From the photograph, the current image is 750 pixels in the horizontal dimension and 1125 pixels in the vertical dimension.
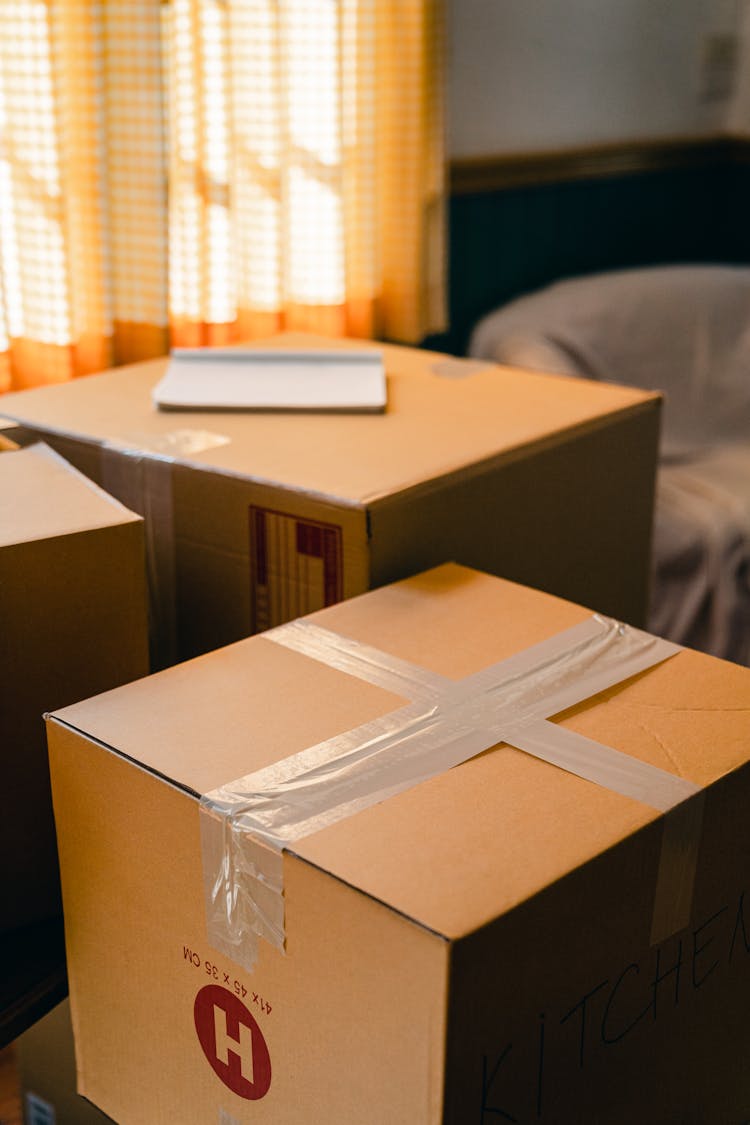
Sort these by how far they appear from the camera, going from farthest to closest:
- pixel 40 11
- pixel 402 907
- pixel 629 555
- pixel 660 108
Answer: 1. pixel 660 108
2. pixel 40 11
3. pixel 629 555
4. pixel 402 907

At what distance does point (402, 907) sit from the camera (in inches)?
23.0

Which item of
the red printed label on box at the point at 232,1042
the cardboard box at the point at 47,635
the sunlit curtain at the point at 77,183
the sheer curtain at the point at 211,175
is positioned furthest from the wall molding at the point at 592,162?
the red printed label on box at the point at 232,1042

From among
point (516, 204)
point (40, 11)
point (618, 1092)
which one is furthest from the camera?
point (516, 204)

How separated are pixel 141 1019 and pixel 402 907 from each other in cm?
28

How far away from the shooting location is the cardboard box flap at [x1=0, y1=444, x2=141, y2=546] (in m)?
0.82

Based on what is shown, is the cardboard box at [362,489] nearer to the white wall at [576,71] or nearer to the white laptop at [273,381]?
the white laptop at [273,381]

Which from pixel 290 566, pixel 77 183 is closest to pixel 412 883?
pixel 290 566

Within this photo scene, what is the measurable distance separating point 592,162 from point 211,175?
124 cm

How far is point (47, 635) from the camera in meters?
0.82

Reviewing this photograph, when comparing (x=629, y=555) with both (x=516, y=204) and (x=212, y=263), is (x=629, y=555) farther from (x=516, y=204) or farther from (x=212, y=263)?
(x=516, y=204)

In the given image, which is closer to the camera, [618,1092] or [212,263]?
[618,1092]

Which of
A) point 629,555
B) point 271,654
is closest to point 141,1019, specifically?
point 271,654

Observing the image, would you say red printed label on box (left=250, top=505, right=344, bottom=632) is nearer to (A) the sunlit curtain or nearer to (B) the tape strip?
(B) the tape strip

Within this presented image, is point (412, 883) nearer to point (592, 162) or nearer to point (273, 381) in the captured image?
point (273, 381)
